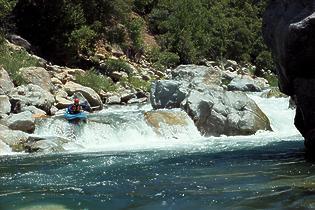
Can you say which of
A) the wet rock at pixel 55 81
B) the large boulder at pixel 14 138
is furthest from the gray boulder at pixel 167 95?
the large boulder at pixel 14 138

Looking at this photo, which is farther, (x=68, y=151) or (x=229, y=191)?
(x=68, y=151)

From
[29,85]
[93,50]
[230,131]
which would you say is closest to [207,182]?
[230,131]

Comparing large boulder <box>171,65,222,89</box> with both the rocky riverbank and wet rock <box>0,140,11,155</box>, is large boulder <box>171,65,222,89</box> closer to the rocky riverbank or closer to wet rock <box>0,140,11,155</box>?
the rocky riverbank

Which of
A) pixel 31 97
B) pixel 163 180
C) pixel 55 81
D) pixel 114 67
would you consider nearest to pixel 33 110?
pixel 31 97

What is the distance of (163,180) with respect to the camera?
32.4 feet

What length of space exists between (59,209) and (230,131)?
1230 centimetres

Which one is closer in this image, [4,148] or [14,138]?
[4,148]

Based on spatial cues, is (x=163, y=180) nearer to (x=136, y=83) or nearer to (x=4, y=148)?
(x=4, y=148)

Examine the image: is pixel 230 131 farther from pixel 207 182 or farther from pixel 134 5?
pixel 134 5

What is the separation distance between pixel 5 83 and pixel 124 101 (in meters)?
6.33

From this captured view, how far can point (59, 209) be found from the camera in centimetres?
769

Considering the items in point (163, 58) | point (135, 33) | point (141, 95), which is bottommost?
point (141, 95)

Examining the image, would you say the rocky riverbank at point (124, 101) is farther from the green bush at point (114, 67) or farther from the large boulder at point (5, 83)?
the green bush at point (114, 67)

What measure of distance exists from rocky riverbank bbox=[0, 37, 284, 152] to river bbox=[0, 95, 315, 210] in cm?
Result: 71
